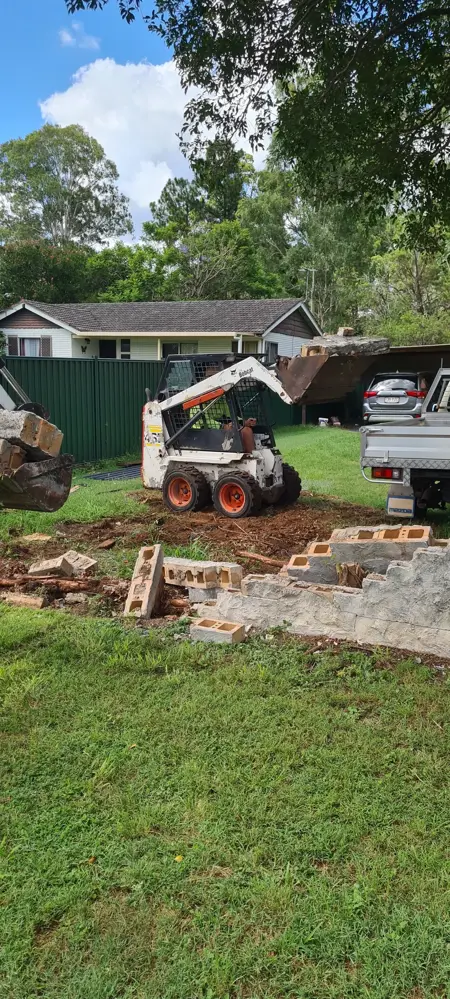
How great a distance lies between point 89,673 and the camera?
4.92 m

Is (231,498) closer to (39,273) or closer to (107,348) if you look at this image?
(107,348)

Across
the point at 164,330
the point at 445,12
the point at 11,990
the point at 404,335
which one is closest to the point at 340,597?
the point at 11,990

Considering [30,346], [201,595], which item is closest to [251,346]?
[30,346]

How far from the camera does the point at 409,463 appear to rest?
836 cm

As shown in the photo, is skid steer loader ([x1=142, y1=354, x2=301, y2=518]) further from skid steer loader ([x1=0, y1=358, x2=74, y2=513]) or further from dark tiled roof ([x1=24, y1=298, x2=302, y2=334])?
dark tiled roof ([x1=24, y1=298, x2=302, y2=334])

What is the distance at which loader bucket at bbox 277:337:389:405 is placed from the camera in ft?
31.0

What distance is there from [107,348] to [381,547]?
947 inches

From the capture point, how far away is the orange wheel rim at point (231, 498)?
10070 millimetres

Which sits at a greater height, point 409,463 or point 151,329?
point 151,329

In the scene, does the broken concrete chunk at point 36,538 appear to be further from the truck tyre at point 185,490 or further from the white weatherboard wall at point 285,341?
the white weatherboard wall at point 285,341

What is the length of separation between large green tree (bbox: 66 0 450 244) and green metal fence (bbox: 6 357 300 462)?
5.75 meters

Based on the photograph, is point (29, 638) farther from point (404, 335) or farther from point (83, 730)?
point (404, 335)

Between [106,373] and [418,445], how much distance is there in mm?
9278

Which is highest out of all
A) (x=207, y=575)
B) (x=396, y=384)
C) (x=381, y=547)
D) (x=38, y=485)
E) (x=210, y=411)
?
(x=396, y=384)
